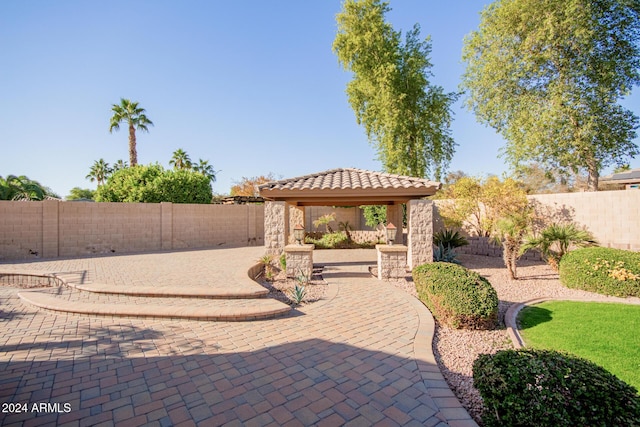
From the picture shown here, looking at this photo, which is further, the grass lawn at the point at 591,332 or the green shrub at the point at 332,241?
the green shrub at the point at 332,241

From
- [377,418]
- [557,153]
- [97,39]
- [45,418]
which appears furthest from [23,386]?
[557,153]

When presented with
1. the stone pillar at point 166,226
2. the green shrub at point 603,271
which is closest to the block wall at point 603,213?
the green shrub at point 603,271

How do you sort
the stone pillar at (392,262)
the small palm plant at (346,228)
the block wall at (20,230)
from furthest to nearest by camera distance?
the small palm plant at (346,228) → the block wall at (20,230) → the stone pillar at (392,262)

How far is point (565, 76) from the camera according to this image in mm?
12648

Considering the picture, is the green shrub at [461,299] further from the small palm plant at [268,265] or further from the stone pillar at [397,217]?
the stone pillar at [397,217]

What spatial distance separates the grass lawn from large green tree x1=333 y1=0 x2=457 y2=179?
12.3 m

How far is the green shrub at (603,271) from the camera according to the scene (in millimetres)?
7199

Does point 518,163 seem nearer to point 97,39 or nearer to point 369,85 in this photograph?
point 369,85

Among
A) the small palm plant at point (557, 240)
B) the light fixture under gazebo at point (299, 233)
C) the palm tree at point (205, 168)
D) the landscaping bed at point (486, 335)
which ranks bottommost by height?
the landscaping bed at point (486, 335)

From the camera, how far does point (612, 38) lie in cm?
1207

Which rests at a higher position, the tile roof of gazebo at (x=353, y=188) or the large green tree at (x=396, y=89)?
the large green tree at (x=396, y=89)

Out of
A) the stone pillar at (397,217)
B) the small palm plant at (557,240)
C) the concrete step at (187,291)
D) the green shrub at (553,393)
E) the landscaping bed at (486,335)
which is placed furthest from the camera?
the stone pillar at (397,217)

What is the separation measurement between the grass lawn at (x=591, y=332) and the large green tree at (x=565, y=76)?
30.9ft

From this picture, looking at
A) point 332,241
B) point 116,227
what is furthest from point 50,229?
point 332,241
